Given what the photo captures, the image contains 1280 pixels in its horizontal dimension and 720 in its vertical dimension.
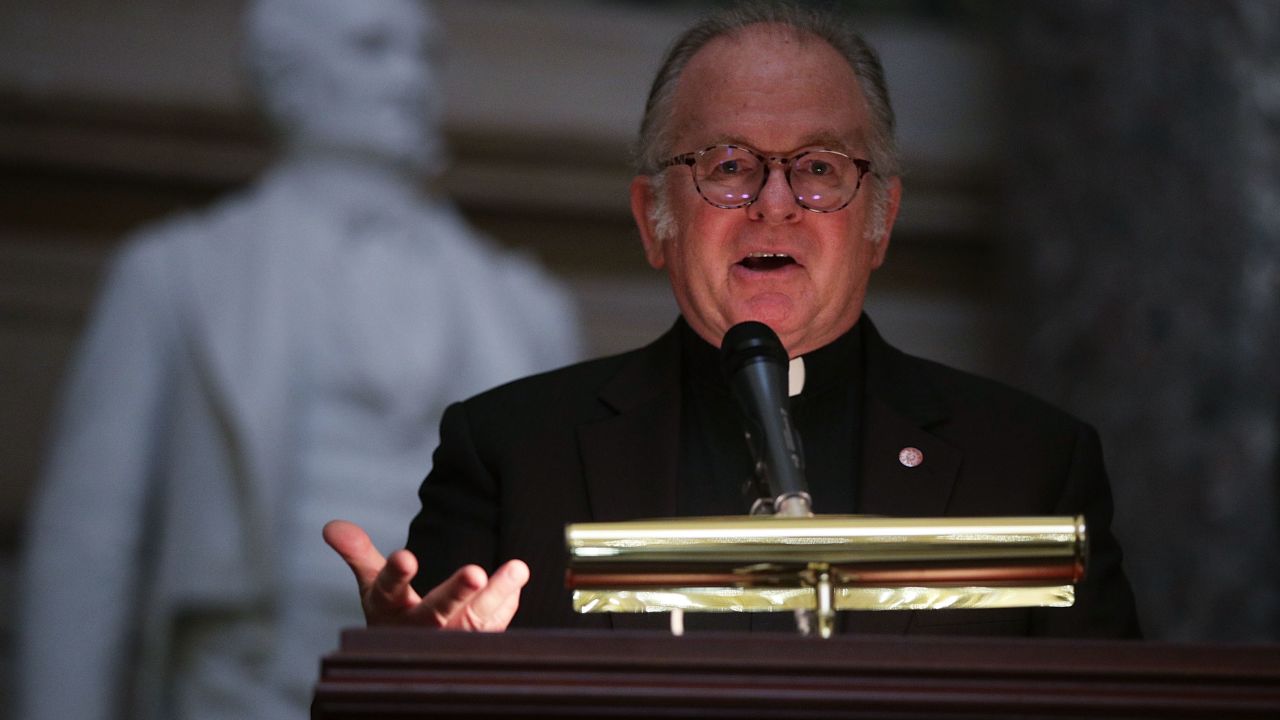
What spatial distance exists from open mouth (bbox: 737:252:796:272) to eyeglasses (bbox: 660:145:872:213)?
0.06m

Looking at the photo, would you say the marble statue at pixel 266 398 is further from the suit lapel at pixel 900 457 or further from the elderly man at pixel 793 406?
the suit lapel at pixel 900 457

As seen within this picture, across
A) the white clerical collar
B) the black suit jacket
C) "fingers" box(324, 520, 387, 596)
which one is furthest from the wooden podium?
the white clerical collar

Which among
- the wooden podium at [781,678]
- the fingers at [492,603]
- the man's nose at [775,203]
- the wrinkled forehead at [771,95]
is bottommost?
the wooden podium at [781,678]

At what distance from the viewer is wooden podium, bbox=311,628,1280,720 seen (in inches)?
56.2

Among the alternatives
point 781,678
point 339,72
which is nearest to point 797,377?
point 781,678

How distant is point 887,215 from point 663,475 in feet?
1.41

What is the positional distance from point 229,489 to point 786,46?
2.56 meters

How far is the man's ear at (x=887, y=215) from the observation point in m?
2.24

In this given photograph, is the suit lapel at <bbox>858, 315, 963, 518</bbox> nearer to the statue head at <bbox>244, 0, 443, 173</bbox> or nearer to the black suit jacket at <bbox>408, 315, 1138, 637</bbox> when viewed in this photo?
the black suit jacket at <bbox>408, 315, 1138, 637</bbox>

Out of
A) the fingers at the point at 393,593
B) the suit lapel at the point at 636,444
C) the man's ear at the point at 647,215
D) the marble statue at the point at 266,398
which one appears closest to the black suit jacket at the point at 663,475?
the suit lapel at the point at 636,444

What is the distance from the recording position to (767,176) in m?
2.11

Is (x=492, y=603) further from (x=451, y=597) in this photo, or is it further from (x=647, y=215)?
(x=647, y=215)

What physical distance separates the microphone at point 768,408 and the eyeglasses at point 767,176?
0.37 metres

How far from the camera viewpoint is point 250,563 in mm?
4348
